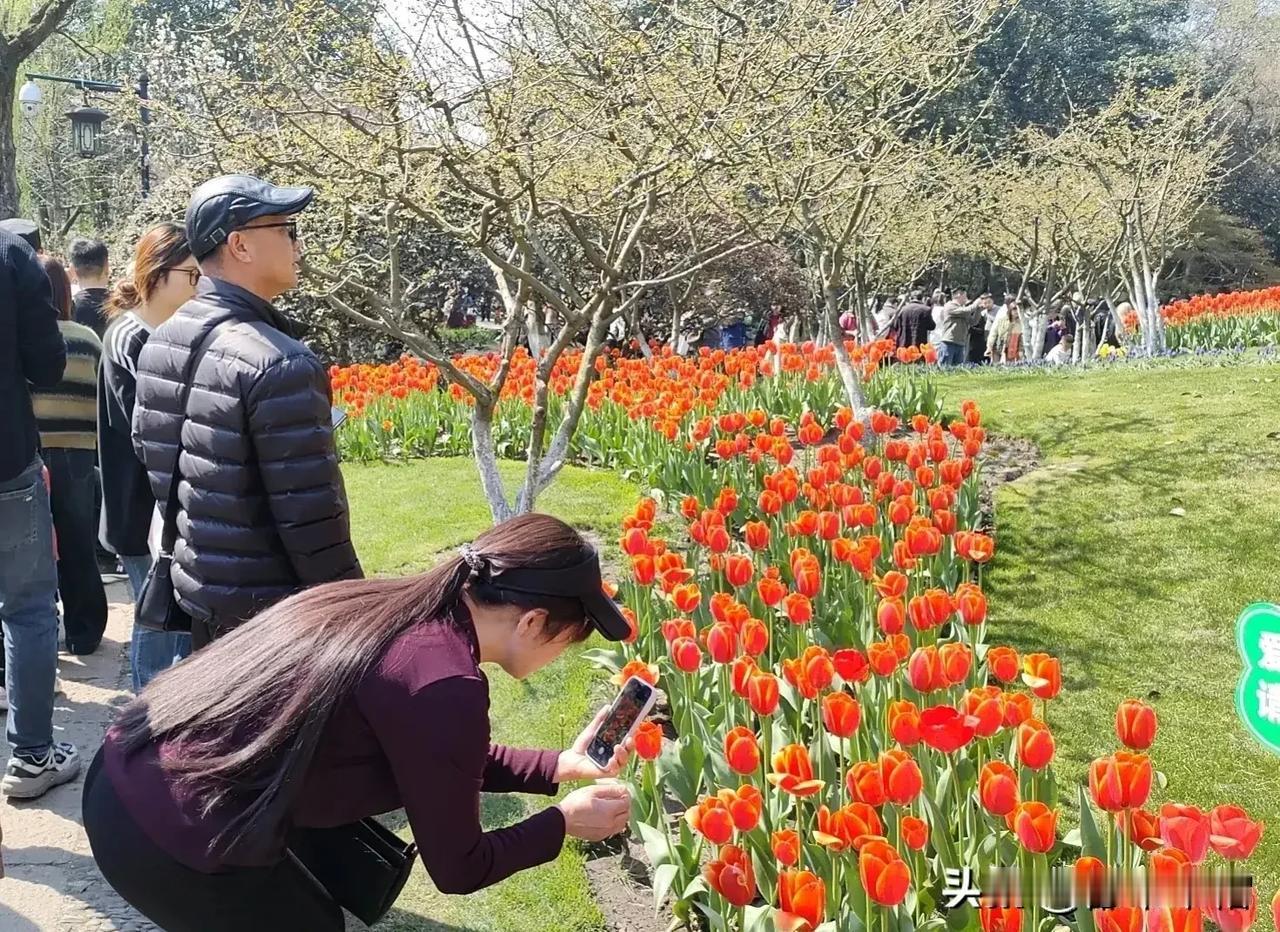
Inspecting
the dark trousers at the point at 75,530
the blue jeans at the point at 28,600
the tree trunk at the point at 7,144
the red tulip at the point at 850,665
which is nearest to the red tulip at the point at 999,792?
the red tulip at the point at 850,665

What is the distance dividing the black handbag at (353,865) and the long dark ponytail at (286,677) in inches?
11.0

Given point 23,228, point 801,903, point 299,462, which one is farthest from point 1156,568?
point 23,228

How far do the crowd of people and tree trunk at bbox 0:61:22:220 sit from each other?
11061 millimetres

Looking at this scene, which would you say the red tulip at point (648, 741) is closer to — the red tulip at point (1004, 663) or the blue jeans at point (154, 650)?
the red tulip at point (1004, 663)

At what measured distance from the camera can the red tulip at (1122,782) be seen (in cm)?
213

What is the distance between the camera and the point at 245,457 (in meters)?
2.75

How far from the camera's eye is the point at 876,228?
1263 cm

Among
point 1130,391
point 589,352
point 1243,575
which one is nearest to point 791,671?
point 589,352

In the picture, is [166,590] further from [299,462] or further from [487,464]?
[487,464]

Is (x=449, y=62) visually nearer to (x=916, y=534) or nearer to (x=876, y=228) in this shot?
(x=916, y=534)

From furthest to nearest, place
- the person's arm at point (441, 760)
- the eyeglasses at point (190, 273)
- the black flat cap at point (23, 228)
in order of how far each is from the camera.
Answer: the black flat cap at point (23, 228) < the eyeglasses at point (190, 273) < the person's arm at point (441, 760)

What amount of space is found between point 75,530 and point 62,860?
6.29 ft

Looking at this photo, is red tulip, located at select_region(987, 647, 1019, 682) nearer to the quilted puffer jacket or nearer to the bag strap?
the quilted puffer jacket

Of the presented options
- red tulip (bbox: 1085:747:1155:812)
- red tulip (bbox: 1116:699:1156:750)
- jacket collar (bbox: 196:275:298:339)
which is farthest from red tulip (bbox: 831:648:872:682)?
jacket collar (bbox: 196:275:298:339)
